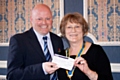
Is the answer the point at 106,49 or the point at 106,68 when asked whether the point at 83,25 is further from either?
the point at 106,49

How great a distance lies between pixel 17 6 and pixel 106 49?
1548 millimetres

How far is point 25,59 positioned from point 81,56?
1.58 ft

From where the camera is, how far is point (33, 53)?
1.84 meters

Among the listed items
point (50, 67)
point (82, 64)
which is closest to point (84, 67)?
point (82, 64)

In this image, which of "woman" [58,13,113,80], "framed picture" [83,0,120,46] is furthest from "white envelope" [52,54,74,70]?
"framed picture" [83,0,120,46]

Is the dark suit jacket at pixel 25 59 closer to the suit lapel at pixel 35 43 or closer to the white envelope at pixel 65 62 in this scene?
the suit lapel at pixel 35 43

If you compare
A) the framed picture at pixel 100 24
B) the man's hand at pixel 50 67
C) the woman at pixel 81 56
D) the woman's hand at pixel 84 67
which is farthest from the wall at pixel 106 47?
the man's hand at pixel 50 67

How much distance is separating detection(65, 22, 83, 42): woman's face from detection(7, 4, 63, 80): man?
0.17 metres

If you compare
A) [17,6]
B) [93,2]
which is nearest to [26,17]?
[17,6]

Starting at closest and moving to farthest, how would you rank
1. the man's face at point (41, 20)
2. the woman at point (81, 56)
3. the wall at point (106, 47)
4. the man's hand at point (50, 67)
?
1. the man's hand at point (50, 67)
2. the woman at point (81, 56)
3. the man's face at point (41, 20)
4. the wall at point (106, 47)

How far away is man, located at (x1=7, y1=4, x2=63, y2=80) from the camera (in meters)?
1.74

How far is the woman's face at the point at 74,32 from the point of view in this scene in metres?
1.93

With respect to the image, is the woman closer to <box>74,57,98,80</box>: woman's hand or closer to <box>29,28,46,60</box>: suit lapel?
<box>74,57,98,80</box>: woman's hand

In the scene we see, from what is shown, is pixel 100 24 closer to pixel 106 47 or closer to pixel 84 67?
pixel 106 47
